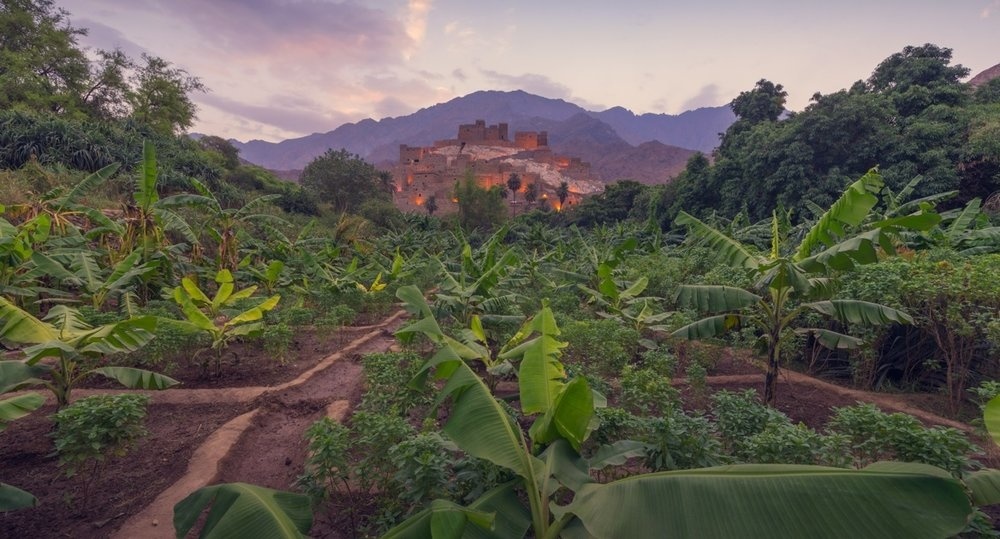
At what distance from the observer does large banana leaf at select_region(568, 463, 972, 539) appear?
1.27 metres

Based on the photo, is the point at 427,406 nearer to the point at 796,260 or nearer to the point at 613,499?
the point at 613,499

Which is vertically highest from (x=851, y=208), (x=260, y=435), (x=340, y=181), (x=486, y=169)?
(x=486, y=169)

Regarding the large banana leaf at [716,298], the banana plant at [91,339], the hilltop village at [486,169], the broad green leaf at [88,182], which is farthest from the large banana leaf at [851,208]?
the hilltop village at [486,169]

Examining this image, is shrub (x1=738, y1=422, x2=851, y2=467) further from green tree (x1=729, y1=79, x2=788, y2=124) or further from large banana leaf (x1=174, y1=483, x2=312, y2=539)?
green tree (x1=729, y1=79, x2=788, y2=124)

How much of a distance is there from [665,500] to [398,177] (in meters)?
78.5

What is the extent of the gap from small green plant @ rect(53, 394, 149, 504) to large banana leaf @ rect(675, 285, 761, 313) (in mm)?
4770

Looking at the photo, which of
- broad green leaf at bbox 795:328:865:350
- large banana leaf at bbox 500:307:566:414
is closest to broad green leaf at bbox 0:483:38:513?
large banana leaf at bbox 500:307:566:414

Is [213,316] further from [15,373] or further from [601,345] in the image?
[601,345]

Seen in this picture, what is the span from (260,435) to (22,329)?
6.77 feet

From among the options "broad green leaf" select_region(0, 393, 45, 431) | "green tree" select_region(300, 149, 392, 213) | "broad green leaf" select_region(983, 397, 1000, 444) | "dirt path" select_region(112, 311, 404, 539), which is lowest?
"dirt path" select_region(112, 311, 404, 539)

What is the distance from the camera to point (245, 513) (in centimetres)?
182

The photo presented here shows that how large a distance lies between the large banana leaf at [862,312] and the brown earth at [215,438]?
134 centimetres

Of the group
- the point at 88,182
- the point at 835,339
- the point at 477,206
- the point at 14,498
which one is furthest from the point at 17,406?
the point at 477,206

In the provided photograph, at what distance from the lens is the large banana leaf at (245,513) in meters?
1.76
